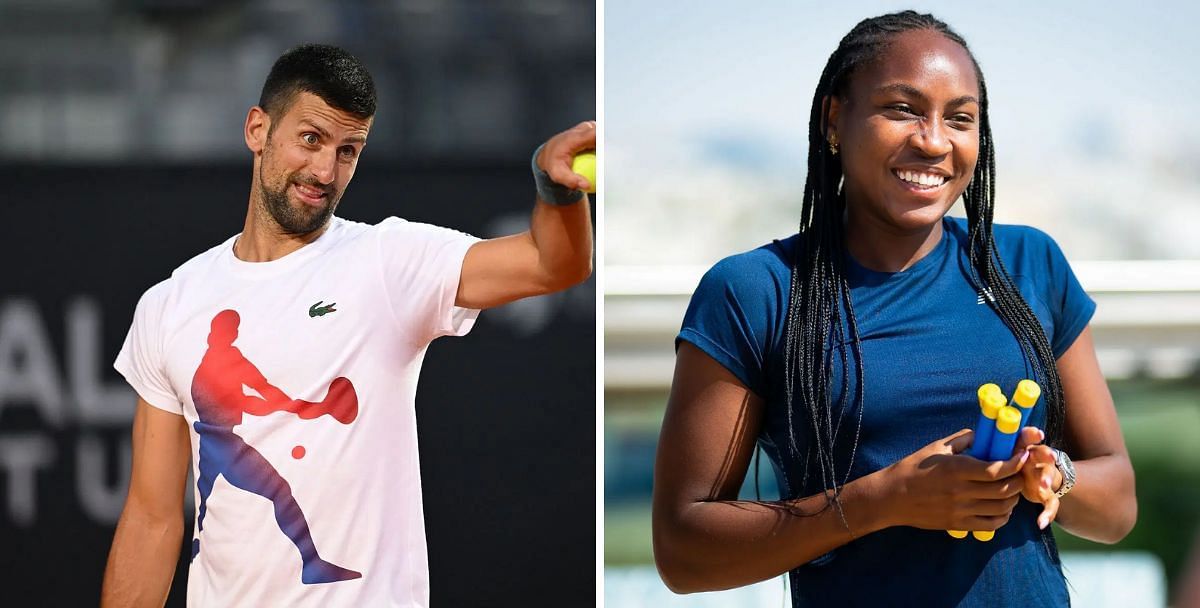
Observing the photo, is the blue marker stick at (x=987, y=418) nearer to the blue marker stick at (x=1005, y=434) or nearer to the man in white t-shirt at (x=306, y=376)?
the blue marker stick at (x=1005, y=434)

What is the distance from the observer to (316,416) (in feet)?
6.08

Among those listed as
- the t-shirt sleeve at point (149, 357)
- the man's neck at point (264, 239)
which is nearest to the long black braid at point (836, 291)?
the man's neck at point (264, 239)

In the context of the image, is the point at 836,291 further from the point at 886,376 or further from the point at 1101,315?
the point at 1101,315

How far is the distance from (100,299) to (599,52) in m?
1.02

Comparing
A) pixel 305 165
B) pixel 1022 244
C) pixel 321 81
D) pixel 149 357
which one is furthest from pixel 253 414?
pixel 1022 244

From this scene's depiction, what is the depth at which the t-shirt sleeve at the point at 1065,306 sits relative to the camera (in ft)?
5.14

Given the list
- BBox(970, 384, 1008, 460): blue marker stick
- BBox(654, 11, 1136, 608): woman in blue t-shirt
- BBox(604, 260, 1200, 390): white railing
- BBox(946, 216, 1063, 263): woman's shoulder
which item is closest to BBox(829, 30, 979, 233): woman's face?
BBox(654, 11, 1136, 608): woman in blue t-shirt

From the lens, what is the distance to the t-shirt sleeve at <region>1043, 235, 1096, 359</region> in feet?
5.14

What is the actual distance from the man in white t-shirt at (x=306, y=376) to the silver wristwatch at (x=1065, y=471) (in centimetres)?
77

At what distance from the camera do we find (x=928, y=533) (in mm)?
1461

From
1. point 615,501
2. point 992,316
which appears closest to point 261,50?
point 615,501

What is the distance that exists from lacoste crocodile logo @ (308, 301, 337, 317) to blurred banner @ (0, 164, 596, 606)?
0.24 m

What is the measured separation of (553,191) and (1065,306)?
0.75m

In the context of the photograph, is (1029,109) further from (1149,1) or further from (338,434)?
(338,434)
